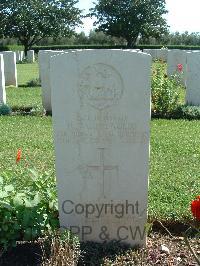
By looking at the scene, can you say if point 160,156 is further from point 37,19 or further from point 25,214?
point 37,19

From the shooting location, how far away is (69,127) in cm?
324

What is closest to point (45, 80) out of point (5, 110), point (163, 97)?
point (5, 110)

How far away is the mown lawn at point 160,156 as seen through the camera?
437 cm

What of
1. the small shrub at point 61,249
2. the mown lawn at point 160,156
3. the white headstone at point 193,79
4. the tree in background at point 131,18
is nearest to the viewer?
the small shrub at point 61,249

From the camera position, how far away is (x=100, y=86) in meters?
3.21

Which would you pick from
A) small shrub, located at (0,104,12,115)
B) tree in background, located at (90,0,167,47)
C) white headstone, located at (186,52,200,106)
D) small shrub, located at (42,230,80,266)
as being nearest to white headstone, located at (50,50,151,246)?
small shrub, located at (42,230,80,266)

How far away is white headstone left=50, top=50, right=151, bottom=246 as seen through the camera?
3156 mm

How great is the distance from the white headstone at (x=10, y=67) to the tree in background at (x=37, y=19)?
3069cm

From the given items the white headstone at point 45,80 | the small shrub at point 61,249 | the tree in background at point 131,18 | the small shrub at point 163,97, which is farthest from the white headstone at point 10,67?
the tree in background at point 131,18

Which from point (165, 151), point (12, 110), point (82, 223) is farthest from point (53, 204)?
point (12, 110)

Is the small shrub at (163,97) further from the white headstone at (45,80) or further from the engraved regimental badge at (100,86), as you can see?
the engraved regimental badge at (100,86)

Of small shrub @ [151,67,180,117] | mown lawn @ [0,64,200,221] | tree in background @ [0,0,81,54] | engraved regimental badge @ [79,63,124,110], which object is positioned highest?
tree in background @ [0,0,81,54]

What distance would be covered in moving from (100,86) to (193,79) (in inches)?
280

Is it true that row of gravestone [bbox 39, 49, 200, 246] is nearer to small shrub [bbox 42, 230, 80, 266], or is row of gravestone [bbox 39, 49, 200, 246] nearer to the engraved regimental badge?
the engraved regimental badge
